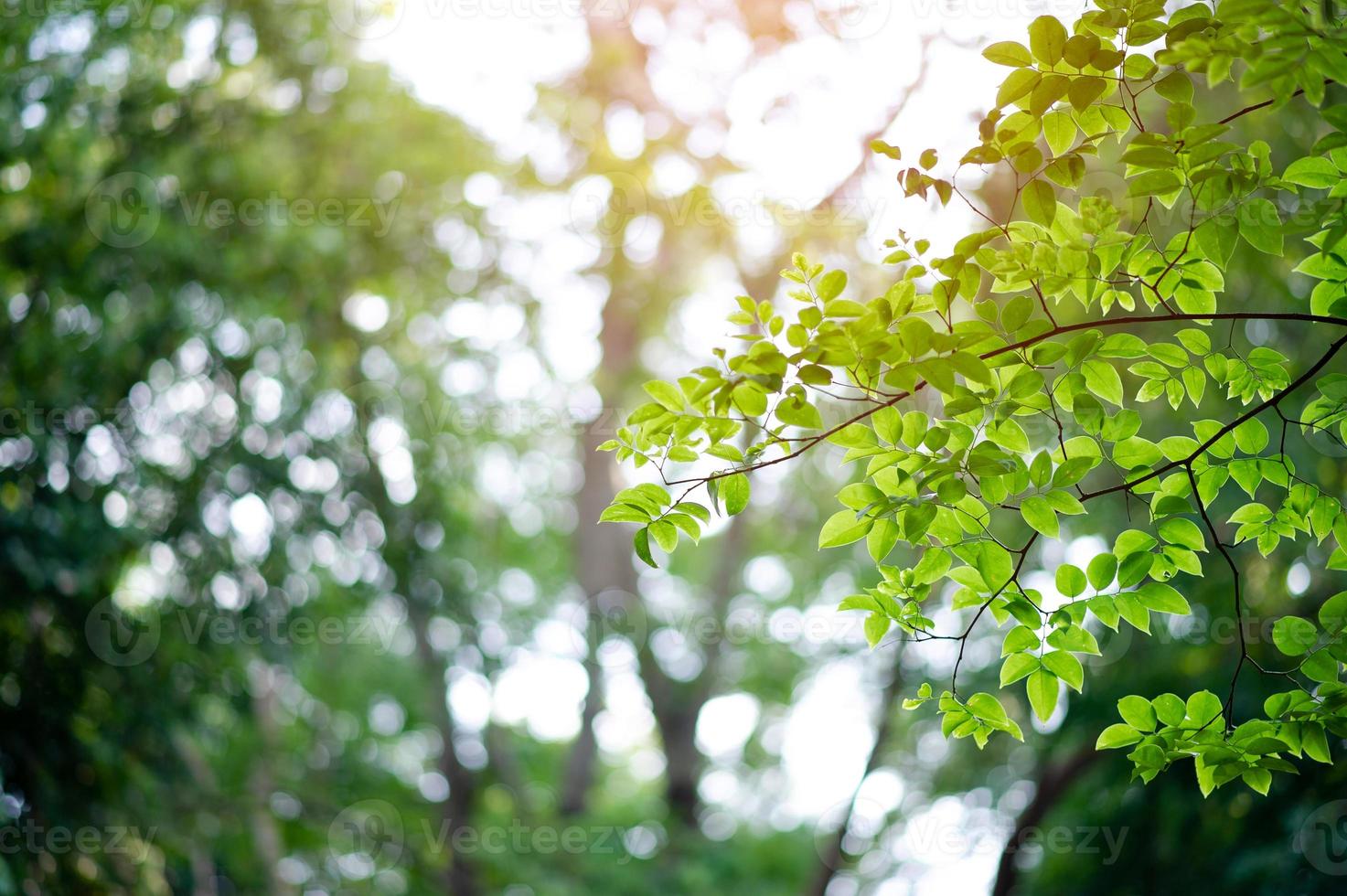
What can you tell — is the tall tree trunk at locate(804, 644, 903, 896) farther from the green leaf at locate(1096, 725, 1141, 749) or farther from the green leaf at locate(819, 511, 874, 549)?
the green leaf at locate(819, 511, 874, 549)

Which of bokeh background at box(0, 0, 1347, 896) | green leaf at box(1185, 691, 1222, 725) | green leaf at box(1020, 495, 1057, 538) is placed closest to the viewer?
green leaf at box(1020, 495, 1057, 538)

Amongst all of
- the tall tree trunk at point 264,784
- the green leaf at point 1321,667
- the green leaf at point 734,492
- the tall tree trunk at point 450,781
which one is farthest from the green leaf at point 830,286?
the tall tree trunk at point 450,781

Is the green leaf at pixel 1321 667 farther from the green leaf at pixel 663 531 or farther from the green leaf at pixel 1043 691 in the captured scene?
the green leaf at pixel 663 531

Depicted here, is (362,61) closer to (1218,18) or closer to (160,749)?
(160,749)

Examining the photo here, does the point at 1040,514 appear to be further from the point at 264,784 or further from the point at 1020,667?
the point at 264,784

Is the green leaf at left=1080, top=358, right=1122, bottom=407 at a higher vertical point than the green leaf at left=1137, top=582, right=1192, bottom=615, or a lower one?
higher

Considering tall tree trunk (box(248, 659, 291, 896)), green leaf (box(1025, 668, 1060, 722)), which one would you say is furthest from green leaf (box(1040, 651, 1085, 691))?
tall tree trunk (box(248, 659, 291, 896))

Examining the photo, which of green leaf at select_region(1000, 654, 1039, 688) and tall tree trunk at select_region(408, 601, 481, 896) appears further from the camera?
tall tree trunk at select_region(408, 601, 481, 896)

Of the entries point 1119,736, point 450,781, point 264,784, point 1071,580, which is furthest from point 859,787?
point 1071,580

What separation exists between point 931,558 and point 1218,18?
78cm

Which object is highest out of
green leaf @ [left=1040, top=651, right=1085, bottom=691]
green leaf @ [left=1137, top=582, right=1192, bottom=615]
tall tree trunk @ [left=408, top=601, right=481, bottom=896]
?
green leaf @ [left=1137, top=582, right=1192, bottom=615]

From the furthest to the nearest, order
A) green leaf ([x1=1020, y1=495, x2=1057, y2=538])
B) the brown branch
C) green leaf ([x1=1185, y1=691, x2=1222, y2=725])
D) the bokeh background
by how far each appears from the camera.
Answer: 1. the bokeh background
2. green leaf ([x1=1185, y1=691, x2=1222, y2=725])
3. green leaf ([x1=1020, y1=495, x2=1057, y2=538])
4. the brown branch

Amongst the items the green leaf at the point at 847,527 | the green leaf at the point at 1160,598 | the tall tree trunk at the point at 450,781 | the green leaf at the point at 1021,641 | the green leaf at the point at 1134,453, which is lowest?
the tall tree trunk at the point at 450,781

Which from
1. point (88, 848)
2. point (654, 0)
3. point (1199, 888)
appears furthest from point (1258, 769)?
point (654, 0)
